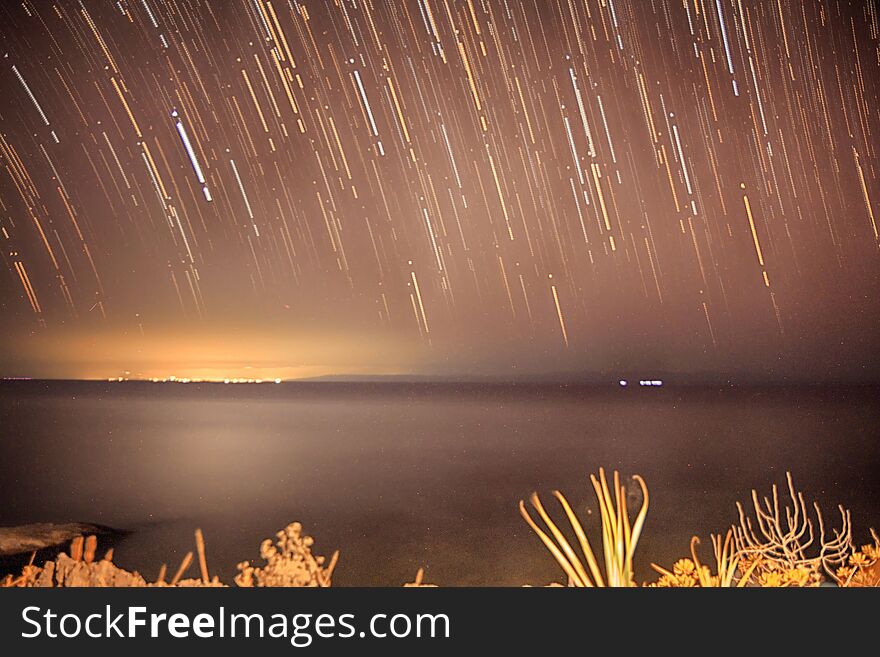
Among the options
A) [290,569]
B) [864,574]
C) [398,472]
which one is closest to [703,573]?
[864,574]

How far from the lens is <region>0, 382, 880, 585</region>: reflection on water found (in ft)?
13.8

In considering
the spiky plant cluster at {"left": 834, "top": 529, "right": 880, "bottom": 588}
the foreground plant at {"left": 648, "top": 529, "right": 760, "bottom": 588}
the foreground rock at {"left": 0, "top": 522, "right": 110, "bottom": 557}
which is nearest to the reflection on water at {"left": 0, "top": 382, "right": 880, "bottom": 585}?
the foreground rock at {"left": 0, "top": 522, "right": 110, "bottom": 557}

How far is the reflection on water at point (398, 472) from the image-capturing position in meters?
4.19

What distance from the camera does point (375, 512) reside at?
5.64 meters

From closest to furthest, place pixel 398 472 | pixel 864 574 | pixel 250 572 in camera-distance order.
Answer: pixel 250 572 → pixel 864 574 → pixel 398 472

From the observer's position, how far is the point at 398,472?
8.80 m

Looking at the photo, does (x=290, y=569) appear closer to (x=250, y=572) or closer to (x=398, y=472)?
(x=250, y=572)

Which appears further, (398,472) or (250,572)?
(398,472)

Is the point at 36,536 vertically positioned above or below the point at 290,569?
above

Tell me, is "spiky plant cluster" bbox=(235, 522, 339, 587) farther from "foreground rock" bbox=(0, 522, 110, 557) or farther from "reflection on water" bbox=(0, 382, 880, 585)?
"foreground rock" bbox=(0, 522, 110, 557)

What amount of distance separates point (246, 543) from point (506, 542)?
6.72ft
